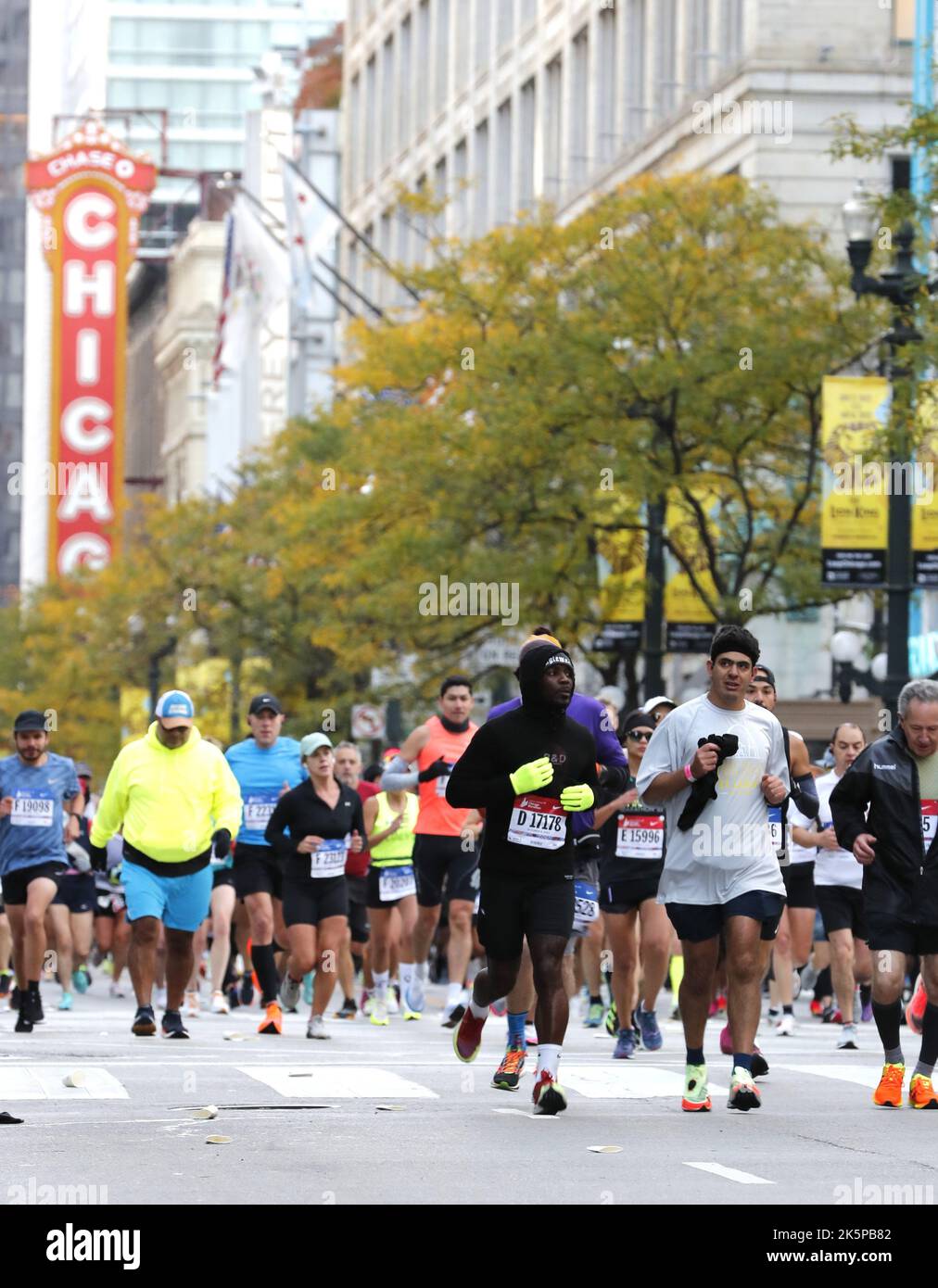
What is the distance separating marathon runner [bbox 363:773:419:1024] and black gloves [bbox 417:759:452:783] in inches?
76.3

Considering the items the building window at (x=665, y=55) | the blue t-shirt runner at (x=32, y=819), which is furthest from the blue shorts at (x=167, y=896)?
the building window at (x=665, y=55)

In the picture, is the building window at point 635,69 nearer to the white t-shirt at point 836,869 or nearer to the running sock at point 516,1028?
the white t-shirt at point 836,869

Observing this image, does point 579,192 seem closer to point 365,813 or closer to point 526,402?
point 526,402

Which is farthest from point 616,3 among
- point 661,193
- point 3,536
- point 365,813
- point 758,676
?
point 3,536

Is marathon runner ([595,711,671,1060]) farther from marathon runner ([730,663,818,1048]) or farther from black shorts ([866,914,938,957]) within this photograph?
black shorts ([866,914,938,957])

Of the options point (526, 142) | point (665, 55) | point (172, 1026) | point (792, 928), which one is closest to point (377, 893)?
point (792, 928)

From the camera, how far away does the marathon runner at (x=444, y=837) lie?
18031 mm

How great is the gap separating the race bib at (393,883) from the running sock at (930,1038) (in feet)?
26.6

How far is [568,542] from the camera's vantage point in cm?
3253

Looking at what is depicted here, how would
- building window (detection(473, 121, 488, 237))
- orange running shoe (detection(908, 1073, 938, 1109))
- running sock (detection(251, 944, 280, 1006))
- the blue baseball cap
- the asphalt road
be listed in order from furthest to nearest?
1. building window (detection(473, 121, 488, 237))
2. running sock (detection(251, 944, 280, 1006))
3. the blue baseball cap
4. orange running shoe (detection(908, 1073, 938, 1109))
5. the asphalt road

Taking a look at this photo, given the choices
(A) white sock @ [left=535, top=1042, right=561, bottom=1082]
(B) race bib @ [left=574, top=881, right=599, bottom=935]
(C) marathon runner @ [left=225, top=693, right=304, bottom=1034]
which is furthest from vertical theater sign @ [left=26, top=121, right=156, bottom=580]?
(A) white sock @ [left=535, top=1042, right=561, bottom=1082]

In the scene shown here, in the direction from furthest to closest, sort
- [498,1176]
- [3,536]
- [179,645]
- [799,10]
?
[3,536]
[179,645]
[799,10]
[498,1176]

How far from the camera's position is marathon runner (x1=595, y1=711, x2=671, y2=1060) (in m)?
15.4
